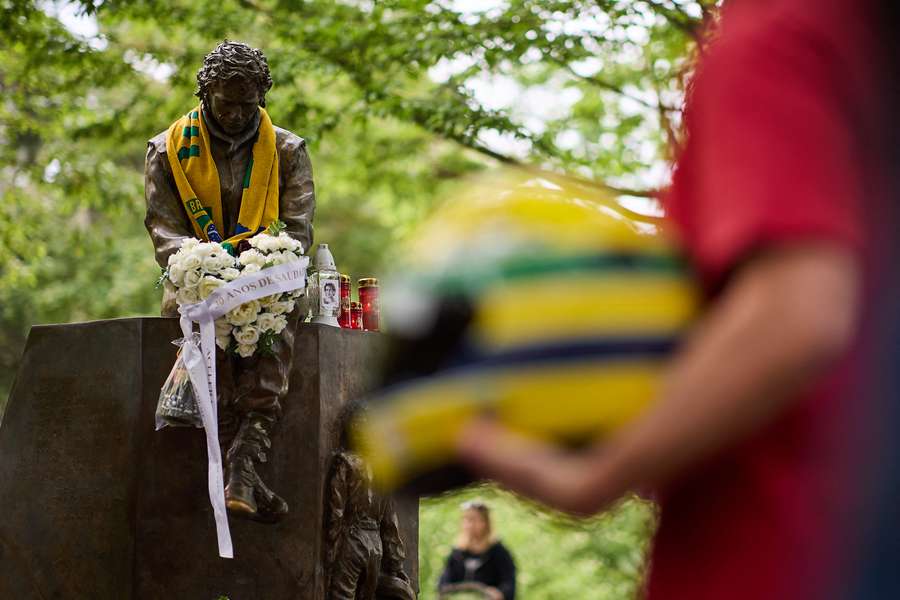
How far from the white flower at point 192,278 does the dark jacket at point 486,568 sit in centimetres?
400

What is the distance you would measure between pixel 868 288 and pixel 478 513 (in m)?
8.60

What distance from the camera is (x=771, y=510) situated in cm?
115

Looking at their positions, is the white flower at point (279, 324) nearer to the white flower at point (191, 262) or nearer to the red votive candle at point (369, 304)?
the white flower at point (191, 262)

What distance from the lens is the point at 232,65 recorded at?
618 centimetres

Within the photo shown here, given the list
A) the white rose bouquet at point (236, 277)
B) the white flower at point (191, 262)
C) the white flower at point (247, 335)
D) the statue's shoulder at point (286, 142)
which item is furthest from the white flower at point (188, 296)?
the statue's shoulder at point (286, 142)

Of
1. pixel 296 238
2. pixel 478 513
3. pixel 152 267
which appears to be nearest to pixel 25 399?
pixel 296 238

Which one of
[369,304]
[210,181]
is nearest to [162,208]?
[210,181]

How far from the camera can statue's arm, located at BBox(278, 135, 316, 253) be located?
21.4 feet

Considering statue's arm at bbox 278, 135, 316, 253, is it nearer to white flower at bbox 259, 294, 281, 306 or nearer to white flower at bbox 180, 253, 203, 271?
white flower at bbox 259, 294, 281, 306

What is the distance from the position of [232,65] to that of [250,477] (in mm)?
1984

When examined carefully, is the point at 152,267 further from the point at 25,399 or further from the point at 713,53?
the point at 713,53

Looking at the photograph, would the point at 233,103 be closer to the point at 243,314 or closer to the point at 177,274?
the point at 177,274

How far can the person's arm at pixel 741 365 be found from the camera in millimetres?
1062

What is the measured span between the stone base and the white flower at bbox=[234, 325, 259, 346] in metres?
0.44
